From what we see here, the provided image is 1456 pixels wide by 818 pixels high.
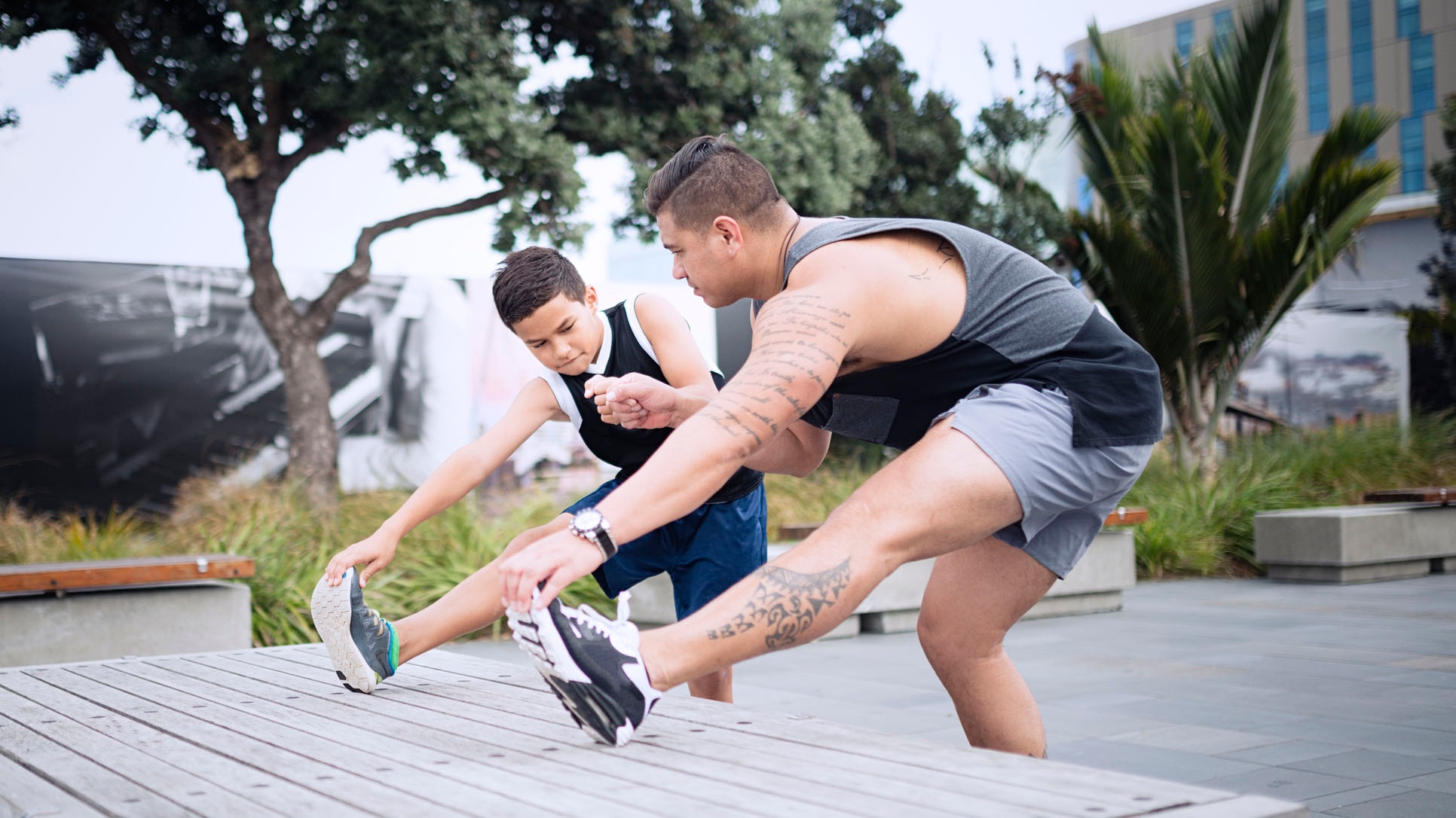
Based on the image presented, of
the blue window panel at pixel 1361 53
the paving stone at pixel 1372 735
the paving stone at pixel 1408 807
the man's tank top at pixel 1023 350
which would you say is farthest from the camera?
the blue window panel at pixel 1361 53

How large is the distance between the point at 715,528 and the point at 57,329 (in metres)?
10.4

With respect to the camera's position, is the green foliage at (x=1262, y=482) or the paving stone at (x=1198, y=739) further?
the green foliage at (x=1262, y=482)

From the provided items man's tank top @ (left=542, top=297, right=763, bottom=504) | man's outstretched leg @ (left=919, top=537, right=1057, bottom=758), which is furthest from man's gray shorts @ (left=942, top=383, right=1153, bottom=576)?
man's tank top @ (left=542, top=297, right=763, bottom=504)

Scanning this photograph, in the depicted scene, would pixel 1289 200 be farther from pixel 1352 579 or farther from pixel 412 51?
pixel 412 51

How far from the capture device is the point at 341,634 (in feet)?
9.35

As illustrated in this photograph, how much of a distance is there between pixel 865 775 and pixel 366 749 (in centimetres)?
99

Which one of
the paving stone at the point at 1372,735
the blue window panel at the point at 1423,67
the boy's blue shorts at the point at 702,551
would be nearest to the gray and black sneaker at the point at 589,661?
the boy's blue shorts at the point at 702,551

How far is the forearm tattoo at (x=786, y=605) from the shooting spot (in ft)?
6.38

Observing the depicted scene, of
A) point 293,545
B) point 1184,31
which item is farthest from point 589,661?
point 1184,31

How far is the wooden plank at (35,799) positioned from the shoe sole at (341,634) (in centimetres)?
78

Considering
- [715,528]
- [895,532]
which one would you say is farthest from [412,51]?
[895,532]

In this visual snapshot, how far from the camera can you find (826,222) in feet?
7.77

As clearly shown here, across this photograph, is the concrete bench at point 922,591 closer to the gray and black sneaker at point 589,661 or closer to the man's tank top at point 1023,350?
the man's tank top at point 1023,350

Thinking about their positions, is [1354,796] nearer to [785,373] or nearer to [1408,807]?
[1408,807]
